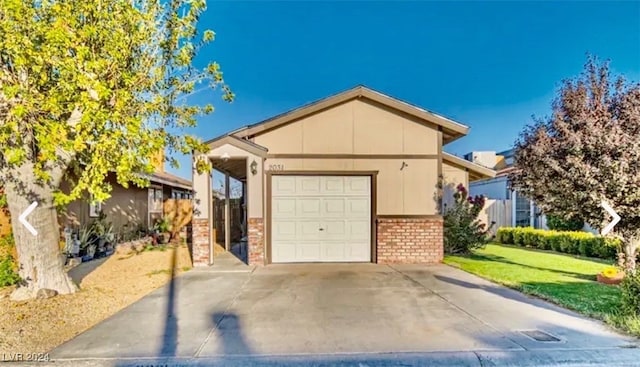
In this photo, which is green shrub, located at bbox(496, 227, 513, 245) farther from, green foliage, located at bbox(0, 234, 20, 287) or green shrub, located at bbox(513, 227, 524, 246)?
green foliage, located at bbox(0, 234, 20, 287)

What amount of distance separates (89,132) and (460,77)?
21064mm

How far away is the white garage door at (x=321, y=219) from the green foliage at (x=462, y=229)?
3.23 meters

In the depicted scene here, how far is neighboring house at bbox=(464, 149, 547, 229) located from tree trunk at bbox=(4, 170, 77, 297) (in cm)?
1383

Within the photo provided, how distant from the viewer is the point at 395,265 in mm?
10969

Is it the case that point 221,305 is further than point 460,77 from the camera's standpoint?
No

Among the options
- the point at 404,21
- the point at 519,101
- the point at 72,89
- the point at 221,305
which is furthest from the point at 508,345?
the point at 519,101

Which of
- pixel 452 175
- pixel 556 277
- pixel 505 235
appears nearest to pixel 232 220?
pixel 452 175

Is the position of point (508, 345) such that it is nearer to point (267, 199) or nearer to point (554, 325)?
point (554, 325)

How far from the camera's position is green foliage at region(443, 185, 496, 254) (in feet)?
42.3

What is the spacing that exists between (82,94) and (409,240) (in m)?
8.77

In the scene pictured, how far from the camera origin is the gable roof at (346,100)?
11.1 metres

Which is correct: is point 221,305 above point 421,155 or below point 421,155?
below

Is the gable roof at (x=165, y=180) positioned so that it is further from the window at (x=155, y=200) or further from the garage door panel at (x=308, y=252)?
the garage door panel at (x=308, y=252)

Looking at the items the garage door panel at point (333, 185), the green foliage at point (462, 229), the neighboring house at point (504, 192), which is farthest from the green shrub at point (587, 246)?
the garage door panel at point (333, 185)
